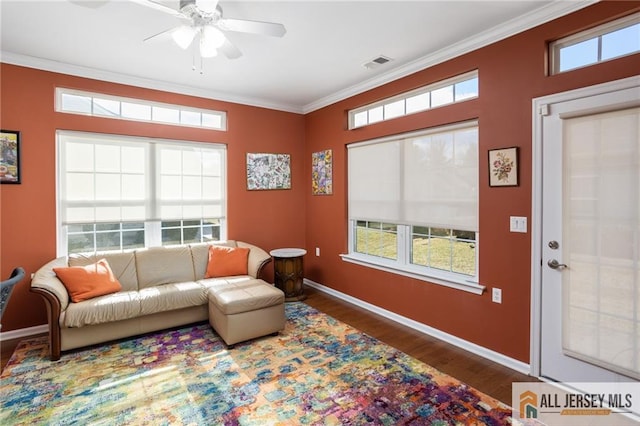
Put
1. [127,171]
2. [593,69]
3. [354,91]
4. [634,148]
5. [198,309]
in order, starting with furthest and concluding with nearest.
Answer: [354,91], [127,171], [198,309], [593,69], [634,148]

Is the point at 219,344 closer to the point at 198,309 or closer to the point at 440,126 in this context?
the point at 198,309

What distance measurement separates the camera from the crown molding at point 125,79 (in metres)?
3.25

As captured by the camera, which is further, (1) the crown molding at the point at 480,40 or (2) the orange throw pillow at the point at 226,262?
(2) the orange throw pillow at the point at 226,262

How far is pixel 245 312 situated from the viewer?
312cm

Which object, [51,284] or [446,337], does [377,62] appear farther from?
[51,284]

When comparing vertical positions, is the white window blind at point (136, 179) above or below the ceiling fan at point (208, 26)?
below

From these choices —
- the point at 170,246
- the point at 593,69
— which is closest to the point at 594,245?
the point at 593,69

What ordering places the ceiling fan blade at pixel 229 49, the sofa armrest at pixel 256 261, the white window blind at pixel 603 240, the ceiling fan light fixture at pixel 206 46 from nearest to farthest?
the white window blind at pixel 603 240, the ceiling fan light fixture at pixel 206 46, the ceiling fan blade at pixel 229 49, the sofa armrest at pixel 256 261

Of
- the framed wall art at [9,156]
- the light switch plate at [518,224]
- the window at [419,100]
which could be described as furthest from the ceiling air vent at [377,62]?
the framed wall art at [9,156]

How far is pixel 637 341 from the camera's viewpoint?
2.08 metres

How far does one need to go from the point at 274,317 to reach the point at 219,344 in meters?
0.56

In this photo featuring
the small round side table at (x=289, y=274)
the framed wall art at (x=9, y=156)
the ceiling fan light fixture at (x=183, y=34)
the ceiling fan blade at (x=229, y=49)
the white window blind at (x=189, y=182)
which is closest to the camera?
the ceiling fan light fixture at (x=183, y=34)

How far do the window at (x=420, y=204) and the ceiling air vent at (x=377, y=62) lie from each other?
786mm

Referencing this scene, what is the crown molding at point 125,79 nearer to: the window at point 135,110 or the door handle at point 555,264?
the window at point 135,110
